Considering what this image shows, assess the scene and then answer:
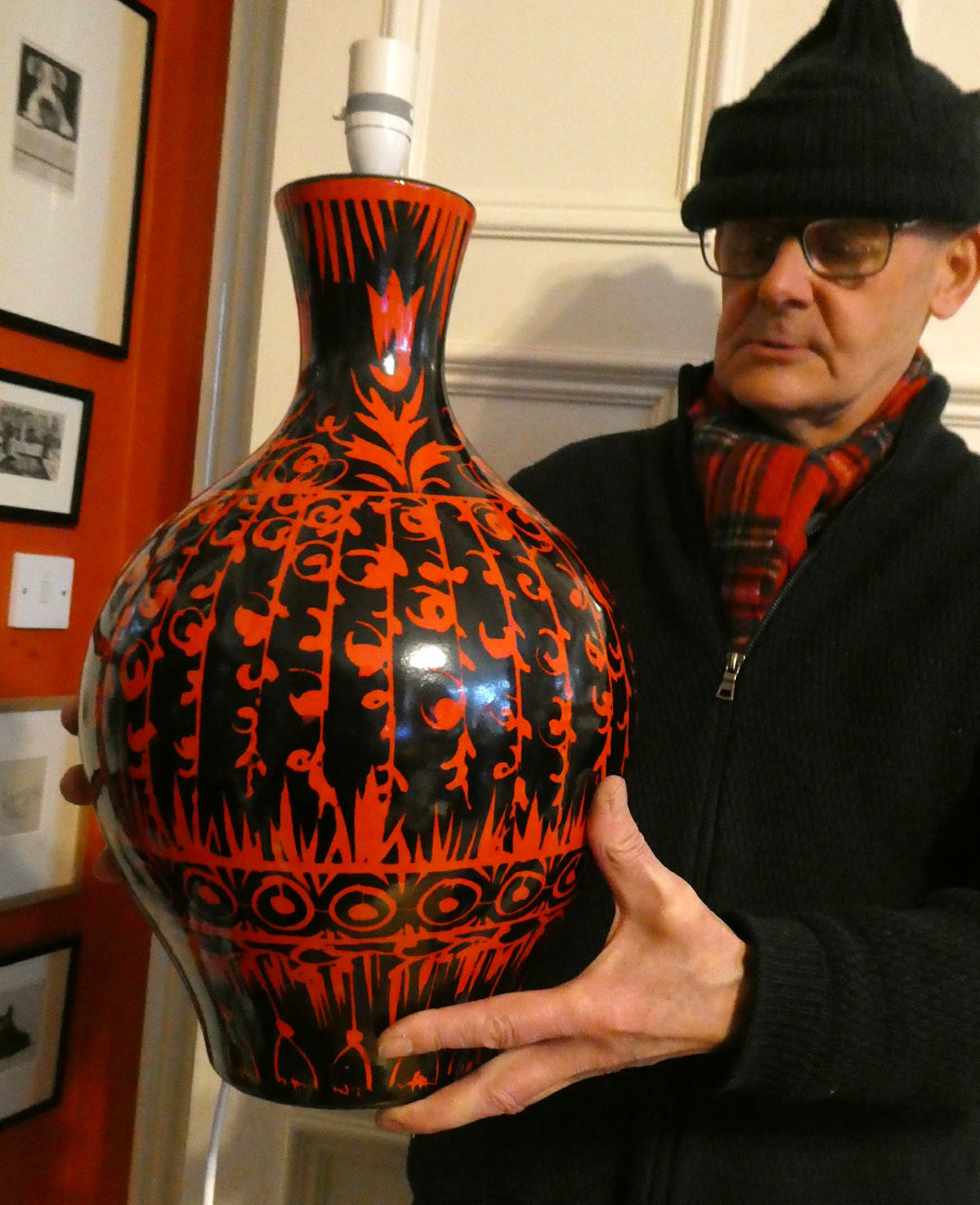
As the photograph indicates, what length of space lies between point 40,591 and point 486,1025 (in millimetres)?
890

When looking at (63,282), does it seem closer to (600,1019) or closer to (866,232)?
(866,232)

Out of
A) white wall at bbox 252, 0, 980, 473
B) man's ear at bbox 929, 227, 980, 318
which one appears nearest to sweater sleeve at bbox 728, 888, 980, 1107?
man's ear at bbox 929, 227, 980, 318

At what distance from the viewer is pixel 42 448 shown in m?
1.18

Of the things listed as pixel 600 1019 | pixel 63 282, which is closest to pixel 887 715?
pixel 600 1019

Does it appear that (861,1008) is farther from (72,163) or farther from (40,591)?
(72,163)

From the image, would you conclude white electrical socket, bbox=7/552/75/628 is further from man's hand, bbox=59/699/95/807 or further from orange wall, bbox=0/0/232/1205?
man's hand, bbox=59/699/95/807

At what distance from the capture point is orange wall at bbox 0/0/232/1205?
1.26 m

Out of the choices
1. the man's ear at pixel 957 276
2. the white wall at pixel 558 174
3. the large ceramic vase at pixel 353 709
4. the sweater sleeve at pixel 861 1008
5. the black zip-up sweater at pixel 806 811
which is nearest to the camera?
the large ceramic vase at pixel 353 709

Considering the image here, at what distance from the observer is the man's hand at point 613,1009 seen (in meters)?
0.52

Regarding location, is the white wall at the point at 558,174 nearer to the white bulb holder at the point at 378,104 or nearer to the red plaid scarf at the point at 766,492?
the red plaid scarf at the point at 766,492

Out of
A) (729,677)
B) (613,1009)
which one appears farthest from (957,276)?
(613,1009)

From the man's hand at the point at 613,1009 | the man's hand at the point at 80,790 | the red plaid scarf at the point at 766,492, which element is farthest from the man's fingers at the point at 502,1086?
the red plaid scarf at the point at 766,492

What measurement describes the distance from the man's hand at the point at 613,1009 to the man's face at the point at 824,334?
0.45 m

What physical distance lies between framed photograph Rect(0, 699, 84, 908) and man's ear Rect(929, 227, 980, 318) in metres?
1.05
